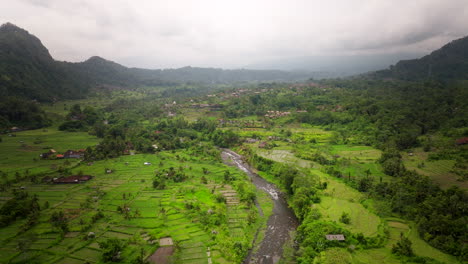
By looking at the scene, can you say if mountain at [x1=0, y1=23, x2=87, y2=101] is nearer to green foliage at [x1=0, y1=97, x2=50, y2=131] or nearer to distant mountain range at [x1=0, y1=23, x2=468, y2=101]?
distant mountain range at [x1=0, y1=23, x2=468, y2=101]

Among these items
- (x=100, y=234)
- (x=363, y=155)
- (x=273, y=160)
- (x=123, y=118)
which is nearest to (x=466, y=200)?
(x=363, y=155)

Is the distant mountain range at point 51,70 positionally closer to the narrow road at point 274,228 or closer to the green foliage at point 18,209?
the green foliage at point 18,209

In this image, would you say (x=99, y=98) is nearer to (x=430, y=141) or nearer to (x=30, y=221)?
(x=30, y=221)

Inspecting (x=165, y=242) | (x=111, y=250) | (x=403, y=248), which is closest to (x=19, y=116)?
(x=111, y=250)

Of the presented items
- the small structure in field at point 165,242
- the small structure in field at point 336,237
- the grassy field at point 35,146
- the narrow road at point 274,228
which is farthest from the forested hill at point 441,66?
the grassy field at point 35,146

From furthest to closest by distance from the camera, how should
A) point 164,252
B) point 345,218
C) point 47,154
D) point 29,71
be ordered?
1. point 29,71
2. point 47,154
3. point 345,218
4. point 164,252

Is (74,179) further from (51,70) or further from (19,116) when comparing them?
(51,70)
